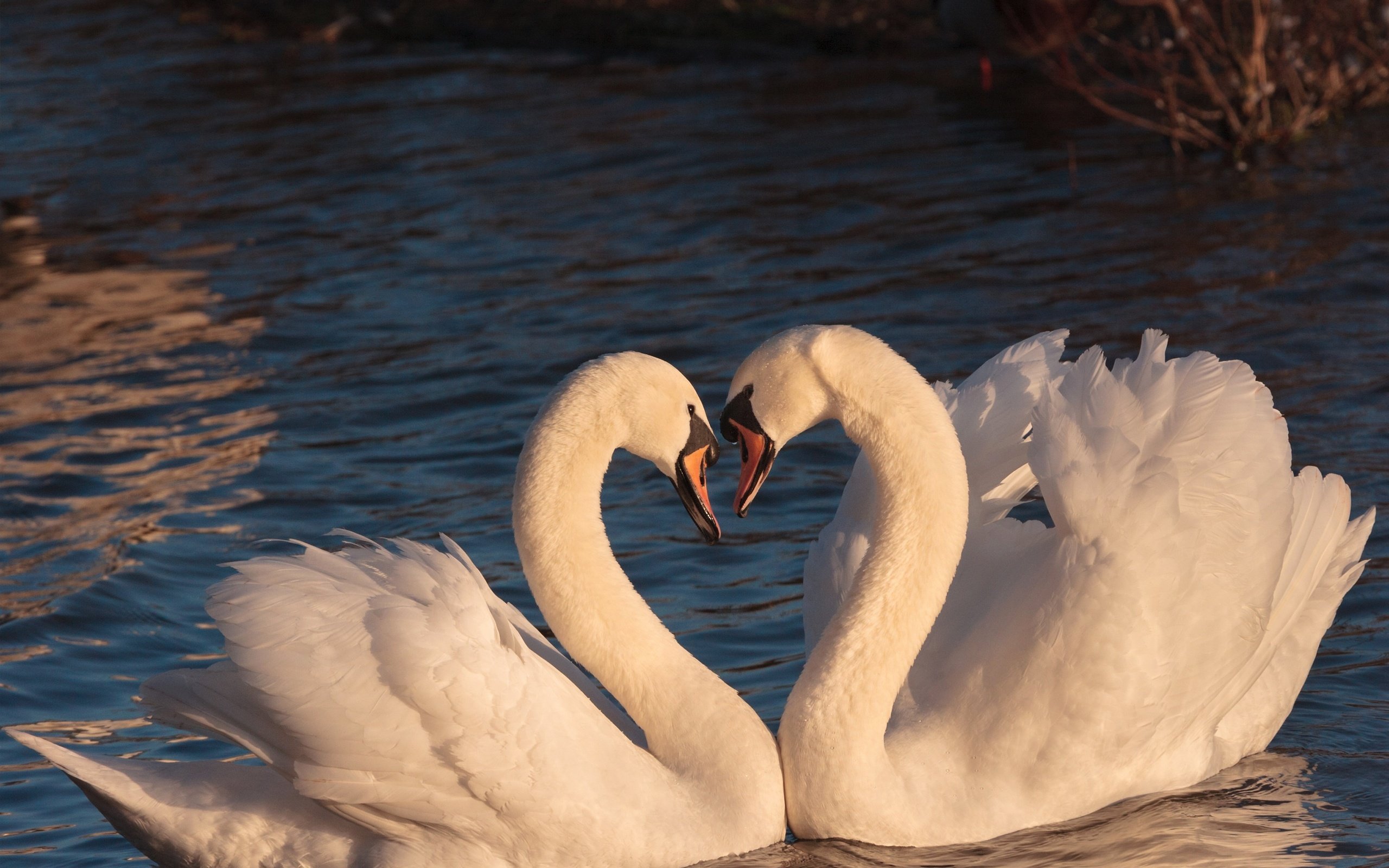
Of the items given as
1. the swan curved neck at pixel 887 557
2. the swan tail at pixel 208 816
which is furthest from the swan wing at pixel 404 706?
the swan curved neck at pixel 887 557

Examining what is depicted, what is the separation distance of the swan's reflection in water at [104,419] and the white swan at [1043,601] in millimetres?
3716

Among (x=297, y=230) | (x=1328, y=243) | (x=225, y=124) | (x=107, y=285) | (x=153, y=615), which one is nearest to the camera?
(x=153, y=615)

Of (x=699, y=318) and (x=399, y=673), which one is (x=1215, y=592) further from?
(x=699, y=318)

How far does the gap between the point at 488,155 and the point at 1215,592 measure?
10418 mm

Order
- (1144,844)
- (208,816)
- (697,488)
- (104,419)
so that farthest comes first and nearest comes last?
(104,419)
(697,488)
(1144,844)
(208,816)

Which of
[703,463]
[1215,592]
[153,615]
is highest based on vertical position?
[703,463]

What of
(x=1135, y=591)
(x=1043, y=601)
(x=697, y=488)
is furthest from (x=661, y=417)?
(x=1135, y=591)

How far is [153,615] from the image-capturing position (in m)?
7.34

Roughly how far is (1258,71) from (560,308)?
4682mm

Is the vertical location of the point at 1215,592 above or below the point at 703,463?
below

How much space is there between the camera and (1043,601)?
16.8 ft

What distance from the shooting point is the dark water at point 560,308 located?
6.46m

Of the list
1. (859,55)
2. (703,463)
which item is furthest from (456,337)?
(859,55)

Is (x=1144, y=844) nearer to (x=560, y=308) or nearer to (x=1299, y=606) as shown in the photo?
(x=1299, y=606)
